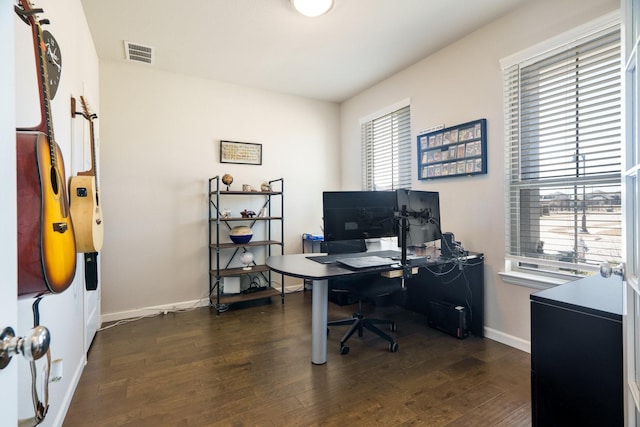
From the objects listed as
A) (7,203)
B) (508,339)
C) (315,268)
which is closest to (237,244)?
(315,268)

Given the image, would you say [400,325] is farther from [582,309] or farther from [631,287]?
[631,287]

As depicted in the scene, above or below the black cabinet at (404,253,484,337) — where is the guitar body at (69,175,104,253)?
above

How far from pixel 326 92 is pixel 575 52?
2759mm

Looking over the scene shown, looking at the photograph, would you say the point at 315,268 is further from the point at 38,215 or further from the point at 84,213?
the point at 38,215

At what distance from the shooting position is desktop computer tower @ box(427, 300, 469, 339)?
105 inches

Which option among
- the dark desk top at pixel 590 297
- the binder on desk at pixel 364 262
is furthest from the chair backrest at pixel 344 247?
the dark desk top at pixel 590 297

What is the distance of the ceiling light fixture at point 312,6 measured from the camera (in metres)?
2.30

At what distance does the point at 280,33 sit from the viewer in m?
2.81

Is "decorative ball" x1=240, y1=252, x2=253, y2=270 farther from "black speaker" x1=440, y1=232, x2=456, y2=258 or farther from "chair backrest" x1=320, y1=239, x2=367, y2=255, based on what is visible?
"black speaker" x1=440, y1=232, x2=456, y2=258

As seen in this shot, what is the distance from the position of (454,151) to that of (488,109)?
1.47 ft

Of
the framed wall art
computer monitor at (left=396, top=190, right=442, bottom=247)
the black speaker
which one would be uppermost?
the framed wall art

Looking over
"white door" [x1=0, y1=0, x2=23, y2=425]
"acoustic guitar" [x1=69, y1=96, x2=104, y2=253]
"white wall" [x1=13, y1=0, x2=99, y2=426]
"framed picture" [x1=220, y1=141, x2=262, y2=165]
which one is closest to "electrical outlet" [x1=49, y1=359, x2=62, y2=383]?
"white wall" [x1=13, y1=0, x2=99, y2=426]

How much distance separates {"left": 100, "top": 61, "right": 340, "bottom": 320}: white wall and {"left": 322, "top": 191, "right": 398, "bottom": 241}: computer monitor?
196 cm

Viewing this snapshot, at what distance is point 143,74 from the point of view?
3393 mm
